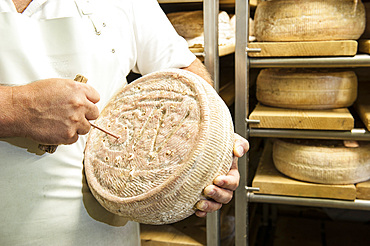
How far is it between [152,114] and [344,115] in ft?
2.90

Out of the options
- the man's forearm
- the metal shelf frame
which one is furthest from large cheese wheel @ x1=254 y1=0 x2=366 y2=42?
the man's forearm

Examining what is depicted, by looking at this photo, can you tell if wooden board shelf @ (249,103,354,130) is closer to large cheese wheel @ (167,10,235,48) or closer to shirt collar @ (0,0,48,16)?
large cheese wheel @ (167,10,235,48)

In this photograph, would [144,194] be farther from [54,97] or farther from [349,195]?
[349,195]

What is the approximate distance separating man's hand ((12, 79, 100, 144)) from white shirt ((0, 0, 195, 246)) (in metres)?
0.14

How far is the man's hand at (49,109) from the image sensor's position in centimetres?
74

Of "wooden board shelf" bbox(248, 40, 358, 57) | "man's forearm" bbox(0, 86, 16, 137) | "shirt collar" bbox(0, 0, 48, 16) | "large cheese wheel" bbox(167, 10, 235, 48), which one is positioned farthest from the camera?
"large cheese wheel" bbox(167, 10, 235, 48)

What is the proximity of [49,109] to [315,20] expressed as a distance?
108 centimetres

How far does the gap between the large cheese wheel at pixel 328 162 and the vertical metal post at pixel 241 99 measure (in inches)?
8.1

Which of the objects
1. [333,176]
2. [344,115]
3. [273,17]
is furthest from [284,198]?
[273,17]

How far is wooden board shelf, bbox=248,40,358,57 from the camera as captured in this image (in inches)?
54.6

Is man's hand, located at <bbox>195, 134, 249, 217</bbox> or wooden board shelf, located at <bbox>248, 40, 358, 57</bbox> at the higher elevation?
wooden board shelf, located at <bbox>248, 40, 358, 57</bbox>

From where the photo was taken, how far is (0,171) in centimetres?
87

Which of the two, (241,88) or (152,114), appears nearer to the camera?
(152,114)

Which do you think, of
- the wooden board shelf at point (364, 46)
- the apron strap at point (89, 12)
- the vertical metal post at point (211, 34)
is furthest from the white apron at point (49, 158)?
the wooden board shelf at point (364, 46)
